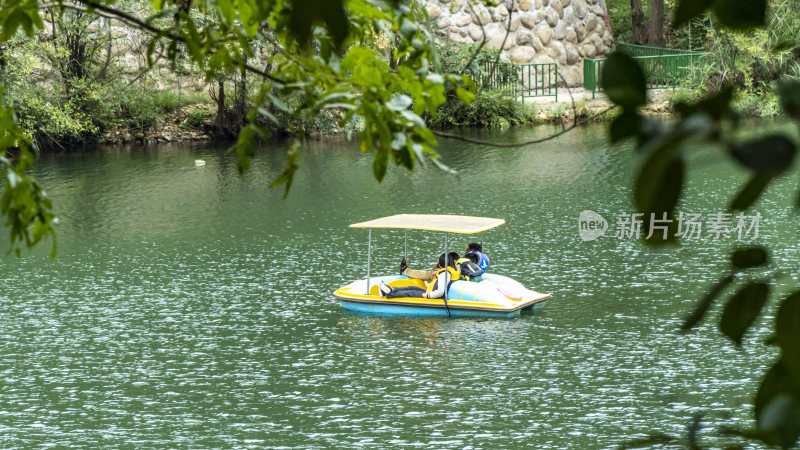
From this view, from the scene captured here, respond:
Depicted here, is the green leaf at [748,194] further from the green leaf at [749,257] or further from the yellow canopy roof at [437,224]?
the yellow canopy roof at [437,224]

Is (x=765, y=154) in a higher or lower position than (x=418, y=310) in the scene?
higher

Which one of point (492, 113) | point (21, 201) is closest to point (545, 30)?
point (492, 113)

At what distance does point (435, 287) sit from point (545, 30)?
23343mm

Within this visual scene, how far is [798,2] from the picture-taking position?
3062cm

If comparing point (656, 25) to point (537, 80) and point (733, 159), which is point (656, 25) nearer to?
point (537, 80)

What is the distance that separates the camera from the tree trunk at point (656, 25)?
3841cm

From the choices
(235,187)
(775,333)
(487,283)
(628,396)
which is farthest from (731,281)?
(235,187)

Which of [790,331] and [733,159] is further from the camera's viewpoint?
[790,331]

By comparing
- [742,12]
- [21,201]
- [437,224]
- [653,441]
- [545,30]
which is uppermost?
[545,30]

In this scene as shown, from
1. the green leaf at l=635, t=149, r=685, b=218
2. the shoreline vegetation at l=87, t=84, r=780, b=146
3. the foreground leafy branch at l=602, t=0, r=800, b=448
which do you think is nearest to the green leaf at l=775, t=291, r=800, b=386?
the foreground leafy branch at l=602, t=0, r=800, b=448

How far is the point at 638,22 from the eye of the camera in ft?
131

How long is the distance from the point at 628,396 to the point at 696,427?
40.7 ft

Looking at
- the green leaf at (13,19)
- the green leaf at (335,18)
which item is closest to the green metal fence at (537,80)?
the green leaf at (13,19)

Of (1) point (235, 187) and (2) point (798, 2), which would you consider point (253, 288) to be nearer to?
(1) point (235, 187)
